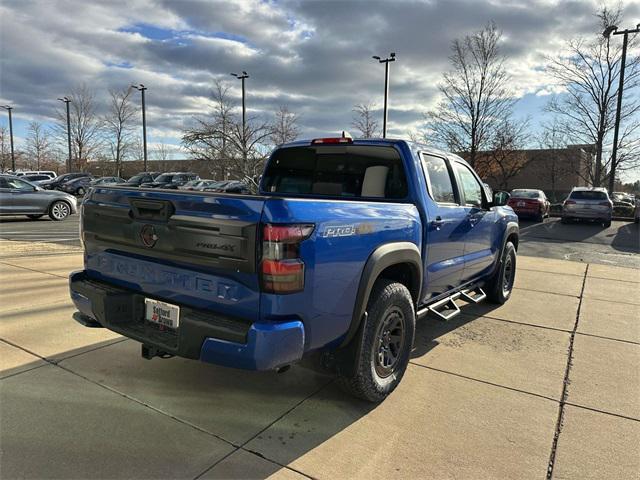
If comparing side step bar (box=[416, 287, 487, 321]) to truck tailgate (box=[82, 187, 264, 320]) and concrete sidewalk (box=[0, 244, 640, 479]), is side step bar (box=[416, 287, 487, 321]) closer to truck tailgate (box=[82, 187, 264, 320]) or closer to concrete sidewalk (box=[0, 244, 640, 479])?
concrete sidewalk (box=[0, 244, 640, 479])

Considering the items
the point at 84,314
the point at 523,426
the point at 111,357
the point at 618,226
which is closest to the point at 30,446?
the point at 84,314

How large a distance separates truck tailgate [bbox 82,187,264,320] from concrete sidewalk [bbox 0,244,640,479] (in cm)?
84

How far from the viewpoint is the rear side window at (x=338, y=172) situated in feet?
13.1

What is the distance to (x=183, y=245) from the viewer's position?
260 centimetres

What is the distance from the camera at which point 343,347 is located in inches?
119

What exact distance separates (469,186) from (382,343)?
2.49m

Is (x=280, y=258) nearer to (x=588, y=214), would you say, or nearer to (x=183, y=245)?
(x=183, y=245)

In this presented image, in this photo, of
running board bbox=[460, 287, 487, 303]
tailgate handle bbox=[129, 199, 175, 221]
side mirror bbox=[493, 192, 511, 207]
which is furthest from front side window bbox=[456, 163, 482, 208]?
tailgate handle bbox=[129, 199, 175, 221]

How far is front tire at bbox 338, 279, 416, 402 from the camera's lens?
3.03m

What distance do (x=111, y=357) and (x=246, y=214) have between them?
233cm

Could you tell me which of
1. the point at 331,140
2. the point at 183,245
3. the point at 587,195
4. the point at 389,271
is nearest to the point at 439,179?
the point at 331,140

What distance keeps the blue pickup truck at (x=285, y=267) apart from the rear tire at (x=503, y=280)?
6.38 ft

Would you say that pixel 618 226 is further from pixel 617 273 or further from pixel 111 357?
pixel 111 357

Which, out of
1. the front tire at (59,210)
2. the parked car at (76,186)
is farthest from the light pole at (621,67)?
the parked car at (76,186)
